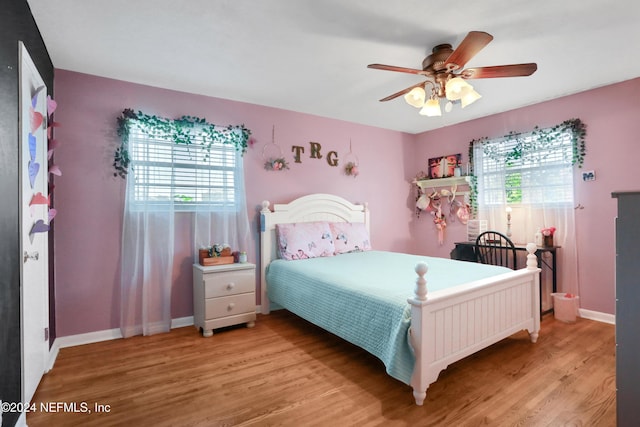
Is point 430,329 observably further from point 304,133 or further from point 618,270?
point 304,133

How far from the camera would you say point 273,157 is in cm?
374

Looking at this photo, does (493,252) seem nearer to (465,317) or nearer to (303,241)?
(465,317)

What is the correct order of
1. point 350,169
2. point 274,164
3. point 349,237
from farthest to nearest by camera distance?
point 350,169 < point 349,237 < point 274,164

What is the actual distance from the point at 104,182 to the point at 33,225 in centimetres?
99

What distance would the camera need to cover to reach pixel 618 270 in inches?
52.8

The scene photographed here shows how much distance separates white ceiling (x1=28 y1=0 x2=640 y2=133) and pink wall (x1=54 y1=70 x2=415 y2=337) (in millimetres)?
189

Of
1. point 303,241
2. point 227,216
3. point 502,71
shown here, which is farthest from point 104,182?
point 502,71

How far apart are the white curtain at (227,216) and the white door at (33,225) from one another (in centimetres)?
121

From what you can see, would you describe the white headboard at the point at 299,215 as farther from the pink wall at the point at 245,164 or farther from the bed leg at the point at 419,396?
the bed leg at the point at 419,396

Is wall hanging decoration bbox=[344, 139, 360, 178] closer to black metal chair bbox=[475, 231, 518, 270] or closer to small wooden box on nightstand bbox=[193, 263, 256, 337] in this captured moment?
black metal chair bbox=[475, 231, 518, 270]

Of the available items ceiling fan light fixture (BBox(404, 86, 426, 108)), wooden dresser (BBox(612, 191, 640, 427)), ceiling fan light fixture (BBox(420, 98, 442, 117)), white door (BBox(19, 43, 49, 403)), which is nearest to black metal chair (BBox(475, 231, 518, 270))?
ceiling fan light fixture (BBox(420, 98, 442, 117))

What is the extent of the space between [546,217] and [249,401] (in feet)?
11.6

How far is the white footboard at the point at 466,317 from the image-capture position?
6.01 ft

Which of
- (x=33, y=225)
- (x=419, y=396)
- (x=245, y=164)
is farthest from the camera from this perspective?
(x=245, y=164)
